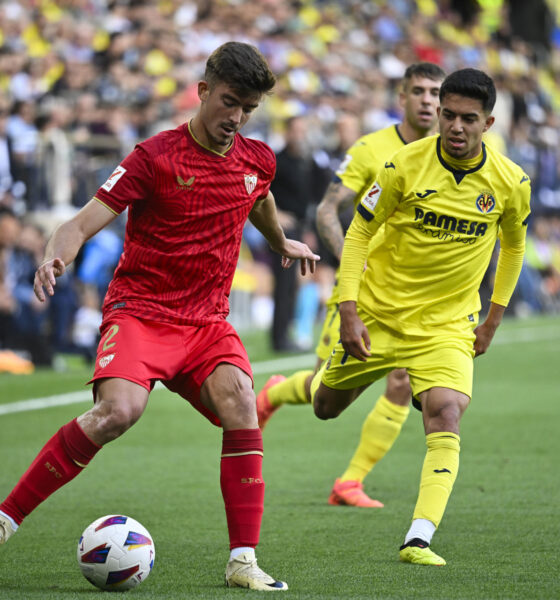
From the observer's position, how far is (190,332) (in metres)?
5.27

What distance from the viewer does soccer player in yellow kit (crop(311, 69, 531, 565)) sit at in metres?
5.65

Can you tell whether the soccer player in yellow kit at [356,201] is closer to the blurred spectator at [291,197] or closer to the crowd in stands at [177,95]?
the crowd in stands at [177,95]

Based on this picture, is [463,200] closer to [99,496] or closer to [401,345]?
[401,345]

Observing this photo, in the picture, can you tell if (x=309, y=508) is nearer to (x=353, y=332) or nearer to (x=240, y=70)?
(x=353, y=332)

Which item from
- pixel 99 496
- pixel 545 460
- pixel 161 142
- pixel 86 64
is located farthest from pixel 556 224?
pixel 161 142

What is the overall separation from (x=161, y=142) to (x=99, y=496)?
2.82 metres

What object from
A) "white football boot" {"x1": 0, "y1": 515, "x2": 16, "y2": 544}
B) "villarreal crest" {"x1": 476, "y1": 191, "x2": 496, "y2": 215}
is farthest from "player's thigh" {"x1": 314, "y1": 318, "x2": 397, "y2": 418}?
"white football boot" {"x1": 0, "y1": 515, "x2": 16, "y2": 544}

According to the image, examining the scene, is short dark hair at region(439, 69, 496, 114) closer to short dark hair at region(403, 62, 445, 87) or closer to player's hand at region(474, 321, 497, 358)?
player's hand at region(474, 321, 497, 358)

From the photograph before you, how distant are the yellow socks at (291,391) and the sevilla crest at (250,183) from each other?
2600mm

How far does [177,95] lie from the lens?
18938mm

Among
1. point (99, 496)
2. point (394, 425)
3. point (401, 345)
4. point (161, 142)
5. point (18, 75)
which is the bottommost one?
point (99, 496)

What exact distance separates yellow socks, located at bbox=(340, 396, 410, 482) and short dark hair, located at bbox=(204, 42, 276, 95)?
259cm

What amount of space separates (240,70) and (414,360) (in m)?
1.74

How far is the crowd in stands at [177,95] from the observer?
14.2 metres
